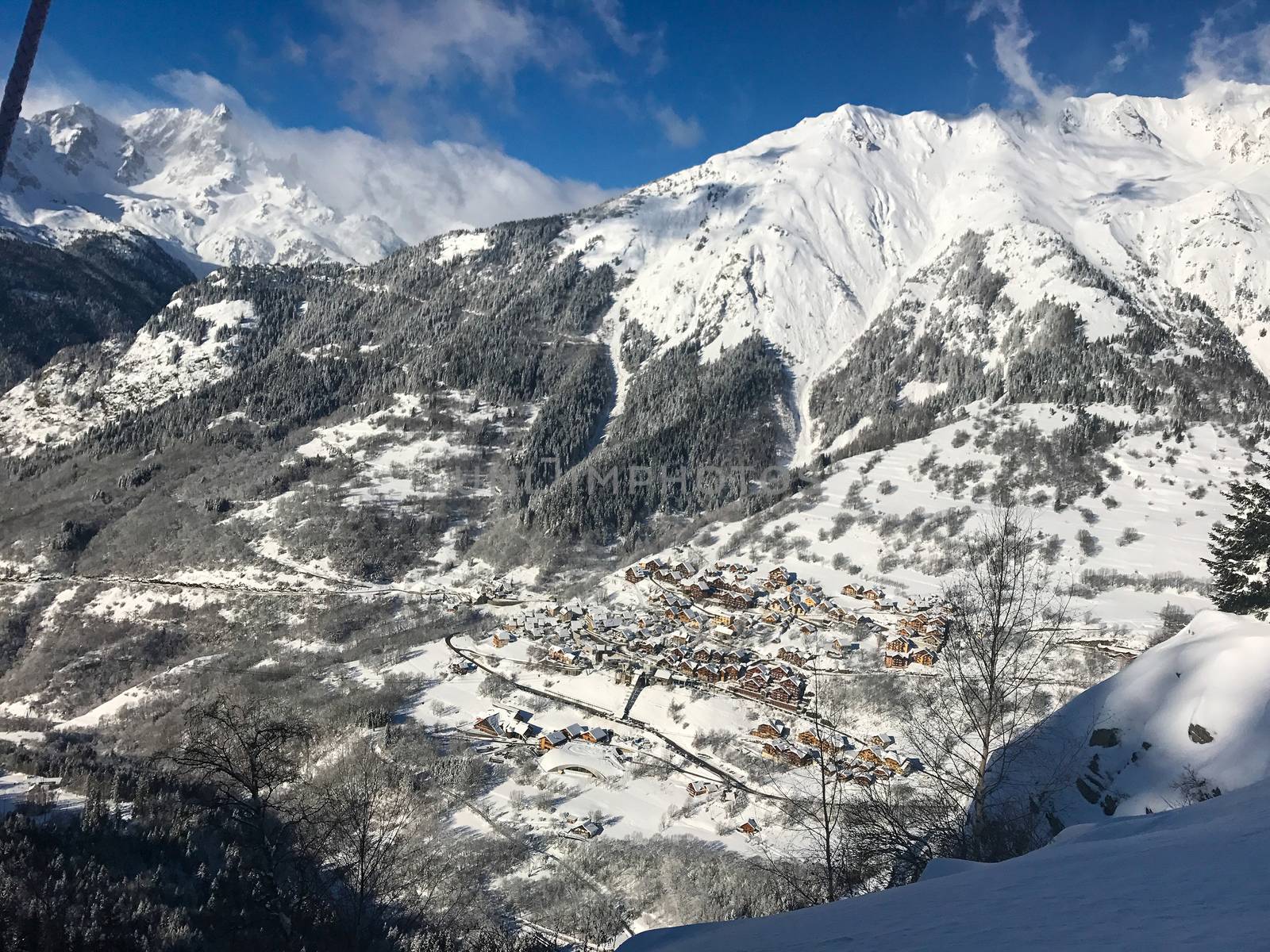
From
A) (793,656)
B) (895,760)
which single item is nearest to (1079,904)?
(895,760)

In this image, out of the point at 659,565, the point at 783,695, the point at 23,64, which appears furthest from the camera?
the point at 659,565

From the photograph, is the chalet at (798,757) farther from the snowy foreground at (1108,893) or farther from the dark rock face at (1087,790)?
the snowy foreground at (1108,893)

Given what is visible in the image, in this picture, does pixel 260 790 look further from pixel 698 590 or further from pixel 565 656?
pixel 698 590

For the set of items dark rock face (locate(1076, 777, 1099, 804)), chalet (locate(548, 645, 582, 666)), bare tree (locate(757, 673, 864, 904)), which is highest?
chalet (locate(548, 645, 582, 666))

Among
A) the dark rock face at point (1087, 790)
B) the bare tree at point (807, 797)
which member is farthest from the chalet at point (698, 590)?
the dark rock face at point (1087, 790)

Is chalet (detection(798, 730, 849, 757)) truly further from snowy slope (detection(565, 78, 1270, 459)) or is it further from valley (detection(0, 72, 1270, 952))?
snowy slope (detection(565, 78, 1270, 459))

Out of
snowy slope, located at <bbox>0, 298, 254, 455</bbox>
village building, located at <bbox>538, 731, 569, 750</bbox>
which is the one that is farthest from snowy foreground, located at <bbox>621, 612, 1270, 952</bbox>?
snowy slope, located at <bbox>0, 298, 254, 455</bbox>
